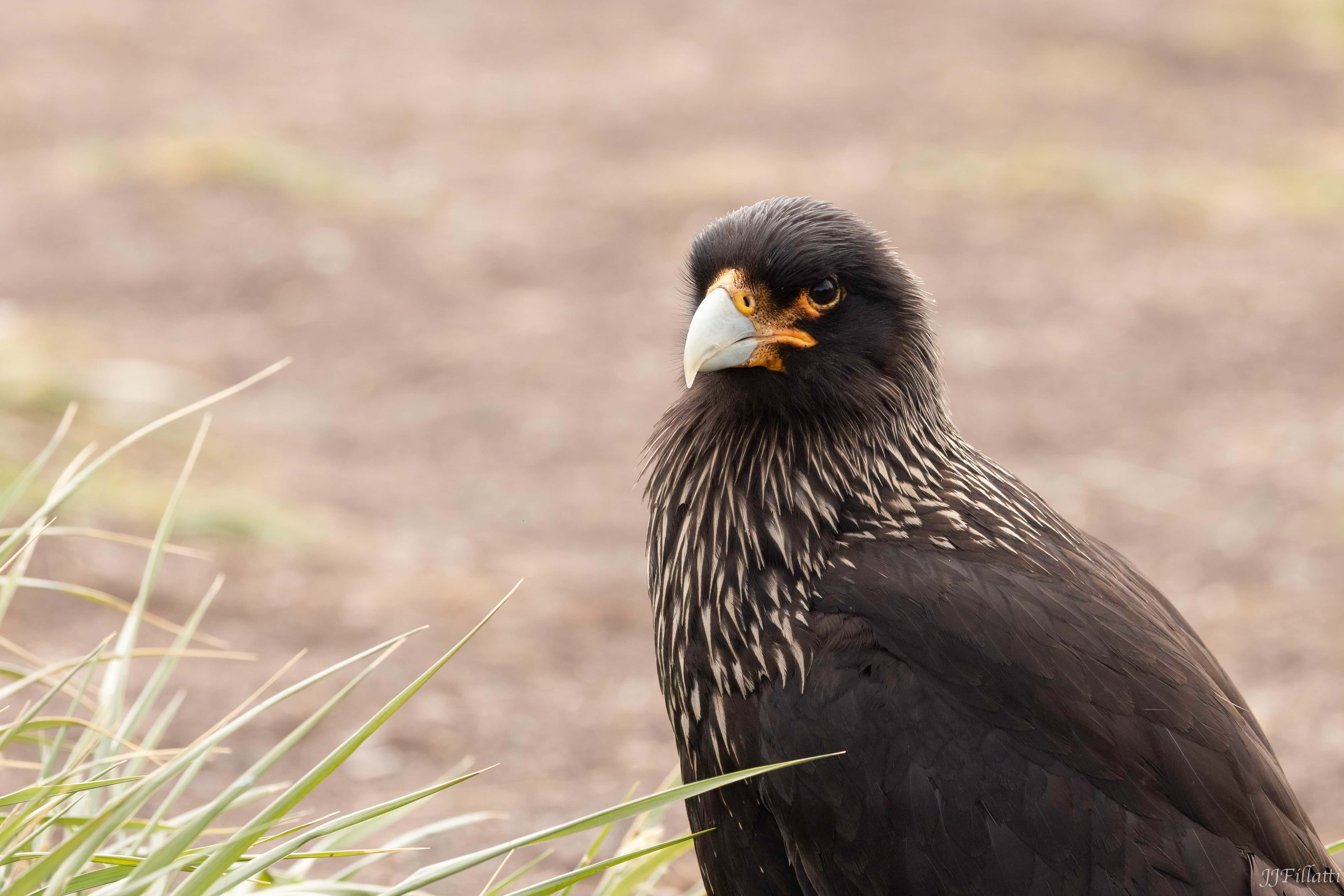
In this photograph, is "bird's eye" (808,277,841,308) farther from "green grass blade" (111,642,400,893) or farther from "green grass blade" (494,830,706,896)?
"green grass blade" (111,642,400,893)

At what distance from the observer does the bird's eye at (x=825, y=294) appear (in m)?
2.95

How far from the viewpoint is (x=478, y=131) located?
12.5 m

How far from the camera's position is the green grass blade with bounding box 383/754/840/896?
2027 mm

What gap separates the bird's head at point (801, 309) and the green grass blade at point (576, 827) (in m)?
0.99

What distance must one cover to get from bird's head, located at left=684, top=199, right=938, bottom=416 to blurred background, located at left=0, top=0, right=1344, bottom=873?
0.94m

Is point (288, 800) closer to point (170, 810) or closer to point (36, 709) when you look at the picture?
point (36, 709)

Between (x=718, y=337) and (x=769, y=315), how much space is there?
0.16 metres

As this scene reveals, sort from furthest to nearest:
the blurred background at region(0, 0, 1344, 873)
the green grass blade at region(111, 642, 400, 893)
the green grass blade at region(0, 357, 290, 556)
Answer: the blurred background at region(0, 0, 1344, 873) < the green grass blade at region(0, 357, 290, 556) < the green grass blade at region(111, 642, 400, 893)

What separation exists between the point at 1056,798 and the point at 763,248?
1.22 metres

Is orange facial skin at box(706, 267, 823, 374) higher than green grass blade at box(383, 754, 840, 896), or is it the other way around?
orange facial skin at box(706, 267, 823, 374)

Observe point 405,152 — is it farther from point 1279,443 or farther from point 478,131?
point 1279,443

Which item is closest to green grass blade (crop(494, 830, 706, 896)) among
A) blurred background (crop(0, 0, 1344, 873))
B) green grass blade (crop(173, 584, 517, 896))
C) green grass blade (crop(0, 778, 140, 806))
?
green grass blade (crop(173, 584, 517, 896))

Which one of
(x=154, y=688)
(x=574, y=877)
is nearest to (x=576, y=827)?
(x=574, y=877)

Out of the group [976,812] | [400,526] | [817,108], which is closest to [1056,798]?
[976,812]
